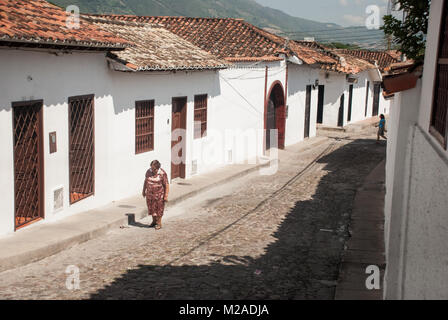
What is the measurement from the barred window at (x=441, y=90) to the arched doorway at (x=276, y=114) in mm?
17147

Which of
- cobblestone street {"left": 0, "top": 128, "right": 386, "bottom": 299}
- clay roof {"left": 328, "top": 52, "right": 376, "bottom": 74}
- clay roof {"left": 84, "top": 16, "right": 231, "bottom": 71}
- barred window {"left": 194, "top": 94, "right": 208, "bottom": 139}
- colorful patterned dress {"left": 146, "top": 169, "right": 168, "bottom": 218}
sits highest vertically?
clay roof {"left": 84, "top": 16, "right": 231, "bottom": 71}

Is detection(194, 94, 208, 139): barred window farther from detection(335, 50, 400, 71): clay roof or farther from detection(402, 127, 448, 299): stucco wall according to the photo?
detection(335, 50, 400, 71): clay roof

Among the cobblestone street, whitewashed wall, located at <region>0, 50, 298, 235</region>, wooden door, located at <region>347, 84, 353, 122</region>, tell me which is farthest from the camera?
wooden door, located at <region>347, 84, 353, 122</region>

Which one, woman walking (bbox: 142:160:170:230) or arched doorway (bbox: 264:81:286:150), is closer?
woman walking (bbox: 142:160:170:230)

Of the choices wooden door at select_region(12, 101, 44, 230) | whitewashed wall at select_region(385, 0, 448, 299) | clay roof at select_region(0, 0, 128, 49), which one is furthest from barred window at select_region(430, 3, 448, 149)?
wooden door at select_region(12, 101, 44, 230)

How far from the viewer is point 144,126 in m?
14.3

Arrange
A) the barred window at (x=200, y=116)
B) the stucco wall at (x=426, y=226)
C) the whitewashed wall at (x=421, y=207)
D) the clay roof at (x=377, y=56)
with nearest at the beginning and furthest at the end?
the stucco wall at (x=426, y=226) < the whitewashed wall at (x=421, y=207) < the barred window at (x=200, y=116) < the clay roof at (x=377, y=56)

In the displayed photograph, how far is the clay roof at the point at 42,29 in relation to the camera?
29.2 feet

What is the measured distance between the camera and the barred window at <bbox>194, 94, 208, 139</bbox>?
17031 mm

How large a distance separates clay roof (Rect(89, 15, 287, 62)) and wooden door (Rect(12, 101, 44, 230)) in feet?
36.6

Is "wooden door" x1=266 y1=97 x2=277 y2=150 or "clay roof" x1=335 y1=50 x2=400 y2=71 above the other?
"clay roof" x1=335 y1=50 x2=400 y2=71

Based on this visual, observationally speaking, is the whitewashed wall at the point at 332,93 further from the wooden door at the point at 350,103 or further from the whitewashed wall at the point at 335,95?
the wooden door at the point at 350,103

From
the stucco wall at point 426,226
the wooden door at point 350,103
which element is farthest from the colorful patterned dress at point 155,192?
the wooden door at point 350,103

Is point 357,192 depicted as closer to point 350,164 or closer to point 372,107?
point 350,164
